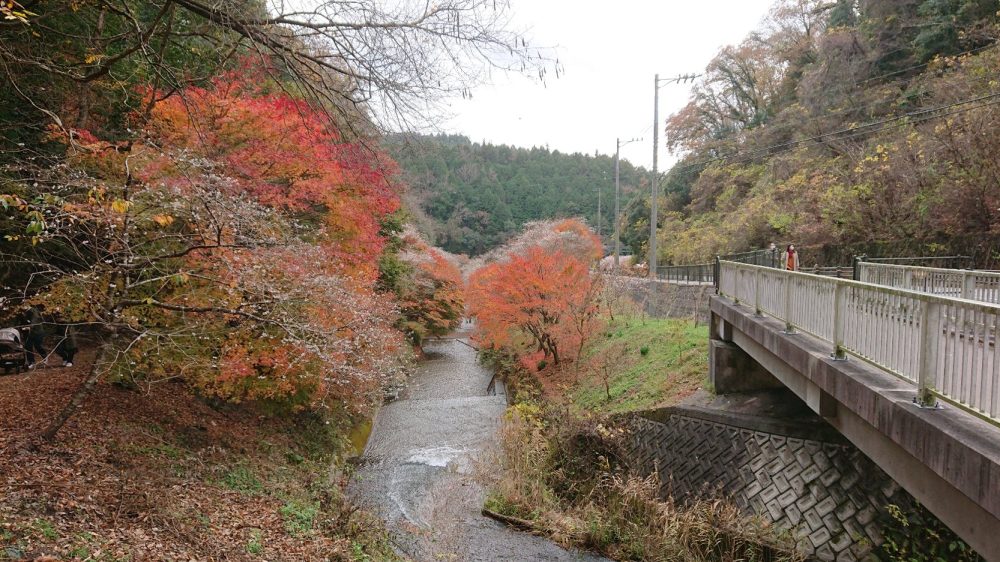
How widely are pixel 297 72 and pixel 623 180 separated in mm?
78860

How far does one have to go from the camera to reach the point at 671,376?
14.1 meters

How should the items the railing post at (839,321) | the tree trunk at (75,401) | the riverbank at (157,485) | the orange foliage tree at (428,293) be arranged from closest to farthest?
the riverbank at (157,485) → the railing post at (839,321) → the tree trunk at (75,401) → the orange foliage tree at (428,293)

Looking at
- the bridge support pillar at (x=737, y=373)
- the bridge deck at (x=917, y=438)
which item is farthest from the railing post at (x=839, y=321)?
the bridge support pillar at (x=737, y=373)

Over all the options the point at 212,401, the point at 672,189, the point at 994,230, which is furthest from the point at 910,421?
the point at 672,189

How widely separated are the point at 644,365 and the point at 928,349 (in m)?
13.3

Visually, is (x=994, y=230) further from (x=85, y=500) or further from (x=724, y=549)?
(x=85, y=500)

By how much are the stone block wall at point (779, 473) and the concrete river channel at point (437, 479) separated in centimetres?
290

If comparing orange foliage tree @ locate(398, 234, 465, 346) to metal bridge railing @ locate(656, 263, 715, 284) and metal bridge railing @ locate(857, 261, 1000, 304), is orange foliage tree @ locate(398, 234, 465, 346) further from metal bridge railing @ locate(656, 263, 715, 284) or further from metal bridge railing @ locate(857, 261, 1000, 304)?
metal bridge railing @ locate(857, 261, 1000, 304)

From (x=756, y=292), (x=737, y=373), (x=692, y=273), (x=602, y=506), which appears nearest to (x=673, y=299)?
(x=692, y=273)

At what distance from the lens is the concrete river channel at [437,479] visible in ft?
29.3

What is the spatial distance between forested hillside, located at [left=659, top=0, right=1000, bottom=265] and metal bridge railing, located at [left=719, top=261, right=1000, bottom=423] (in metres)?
12.6

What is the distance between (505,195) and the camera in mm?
80062

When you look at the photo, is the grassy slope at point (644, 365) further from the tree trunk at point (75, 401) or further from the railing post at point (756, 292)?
the tree trunk at point (75, 401)

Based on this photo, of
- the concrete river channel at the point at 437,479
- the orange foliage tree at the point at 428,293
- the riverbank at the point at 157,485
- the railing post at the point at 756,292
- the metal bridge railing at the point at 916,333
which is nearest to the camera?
the metal bridge railing at the point at 916,333
